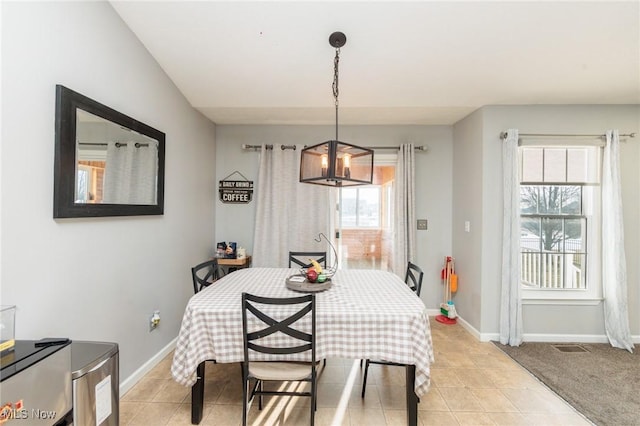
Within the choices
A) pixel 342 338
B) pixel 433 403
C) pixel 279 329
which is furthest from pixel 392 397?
pixel 279 329

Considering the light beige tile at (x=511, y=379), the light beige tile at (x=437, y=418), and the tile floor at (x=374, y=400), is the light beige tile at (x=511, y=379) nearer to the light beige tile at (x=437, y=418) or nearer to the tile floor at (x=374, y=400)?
the tile floor at (x=374, y=400)

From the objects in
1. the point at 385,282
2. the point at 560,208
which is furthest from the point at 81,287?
the point at 560,208

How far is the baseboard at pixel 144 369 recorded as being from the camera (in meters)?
2.12

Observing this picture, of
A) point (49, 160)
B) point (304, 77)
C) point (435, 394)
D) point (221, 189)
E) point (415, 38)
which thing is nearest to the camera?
point (49, 160)

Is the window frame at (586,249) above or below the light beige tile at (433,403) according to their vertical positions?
above

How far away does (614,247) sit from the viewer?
2.86m

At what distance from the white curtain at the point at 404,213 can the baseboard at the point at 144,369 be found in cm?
268

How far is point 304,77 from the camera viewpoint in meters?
2.73

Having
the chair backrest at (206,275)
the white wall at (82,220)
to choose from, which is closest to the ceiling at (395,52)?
the white wall at (82,220)

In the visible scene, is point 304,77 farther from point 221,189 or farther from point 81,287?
point 81,287

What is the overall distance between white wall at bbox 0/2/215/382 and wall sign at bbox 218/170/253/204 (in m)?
0.91

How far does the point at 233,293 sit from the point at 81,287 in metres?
0.90

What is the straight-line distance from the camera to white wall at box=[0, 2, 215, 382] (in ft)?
4.52

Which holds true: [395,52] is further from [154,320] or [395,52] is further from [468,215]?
[154,320]
